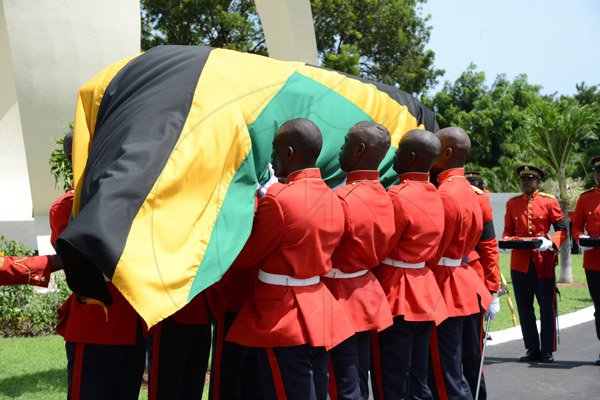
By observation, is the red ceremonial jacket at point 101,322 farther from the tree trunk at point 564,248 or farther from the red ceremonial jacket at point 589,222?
the tree trunk at point 564,248

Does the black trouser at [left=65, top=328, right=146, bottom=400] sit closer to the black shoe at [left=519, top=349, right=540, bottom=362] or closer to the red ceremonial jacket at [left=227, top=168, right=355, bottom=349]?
the red ceremonial jacket at [left=227, top=168, right=355, bottom=349]

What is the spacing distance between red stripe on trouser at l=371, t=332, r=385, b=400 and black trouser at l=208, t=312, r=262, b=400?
2.29ft

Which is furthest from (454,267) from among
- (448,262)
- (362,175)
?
(362,175)

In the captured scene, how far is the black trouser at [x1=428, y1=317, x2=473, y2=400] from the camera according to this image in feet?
16.0

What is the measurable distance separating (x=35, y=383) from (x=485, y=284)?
3.44m

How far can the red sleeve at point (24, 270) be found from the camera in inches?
140

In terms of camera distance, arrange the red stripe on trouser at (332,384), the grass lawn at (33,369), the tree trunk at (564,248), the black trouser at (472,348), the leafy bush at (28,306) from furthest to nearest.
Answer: the tree trunk at (564,248)
the leafy bush at (28,306)
the grass lawn at (33,369)
the black trouser at (472,348)
the red stripe on trouser at (332,384)

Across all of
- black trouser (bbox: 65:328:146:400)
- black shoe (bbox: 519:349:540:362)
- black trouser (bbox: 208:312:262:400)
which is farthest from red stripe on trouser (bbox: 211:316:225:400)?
black shoe (bbox: 519:349:540:362)

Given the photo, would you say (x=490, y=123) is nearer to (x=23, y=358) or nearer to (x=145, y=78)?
(x=23, y=358)

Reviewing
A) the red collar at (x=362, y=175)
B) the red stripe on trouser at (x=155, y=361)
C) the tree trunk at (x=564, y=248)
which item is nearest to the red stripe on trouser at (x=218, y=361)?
the red stripe on trouser at (x=155, y=361)

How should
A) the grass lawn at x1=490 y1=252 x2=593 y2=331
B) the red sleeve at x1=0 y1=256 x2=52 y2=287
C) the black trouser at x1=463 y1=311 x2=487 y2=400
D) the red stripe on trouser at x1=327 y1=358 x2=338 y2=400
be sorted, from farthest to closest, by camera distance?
the grass lawn at x1=490 y1=252 x2=593 y2=331 < the black trouser at x1=463 y1=311 x2=487 y2=400 < the red stripe on trouser at x1=327 y1=358 x2=338 y2=400 < the red sleeve at x1=0 y1=256 x2=52 y2=287

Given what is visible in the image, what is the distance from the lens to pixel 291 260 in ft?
12.4

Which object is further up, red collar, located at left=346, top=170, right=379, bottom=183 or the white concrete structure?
the white concrete structure

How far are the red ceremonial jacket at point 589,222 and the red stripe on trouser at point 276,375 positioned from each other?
4612mm
